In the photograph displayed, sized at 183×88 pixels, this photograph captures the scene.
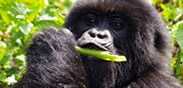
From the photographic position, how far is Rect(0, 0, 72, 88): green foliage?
429cm

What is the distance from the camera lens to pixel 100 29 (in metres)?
3.69

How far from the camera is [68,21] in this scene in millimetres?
4152

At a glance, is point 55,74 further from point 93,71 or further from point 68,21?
point 68,21

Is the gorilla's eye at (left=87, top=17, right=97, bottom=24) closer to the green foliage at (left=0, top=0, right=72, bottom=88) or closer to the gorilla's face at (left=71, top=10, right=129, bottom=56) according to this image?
the gorilla's face at (left=71, top=10, right=129, bottom=56)

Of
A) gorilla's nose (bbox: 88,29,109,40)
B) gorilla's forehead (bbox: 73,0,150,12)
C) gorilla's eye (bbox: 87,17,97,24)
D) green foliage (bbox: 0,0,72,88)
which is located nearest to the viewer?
gorilla's nose (bbox: 88,29,109,40)

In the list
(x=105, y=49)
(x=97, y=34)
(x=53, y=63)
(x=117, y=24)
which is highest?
(x=117, y=24)

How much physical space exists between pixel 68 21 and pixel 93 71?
949 millimetres

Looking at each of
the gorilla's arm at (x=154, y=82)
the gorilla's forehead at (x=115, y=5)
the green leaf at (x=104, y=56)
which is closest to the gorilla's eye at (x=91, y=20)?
the gorilla's forehead at (x=115, y=5)

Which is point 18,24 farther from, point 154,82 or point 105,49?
point 154,82

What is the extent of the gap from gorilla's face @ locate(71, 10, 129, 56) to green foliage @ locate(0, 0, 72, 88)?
49 cm

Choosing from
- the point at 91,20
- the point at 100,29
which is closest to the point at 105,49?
the point at 100,29

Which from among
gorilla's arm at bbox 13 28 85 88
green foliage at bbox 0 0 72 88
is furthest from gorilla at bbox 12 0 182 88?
green foliage at bbox 0 0 72 88

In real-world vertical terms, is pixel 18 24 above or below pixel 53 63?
above

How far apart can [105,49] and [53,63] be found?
614mm
